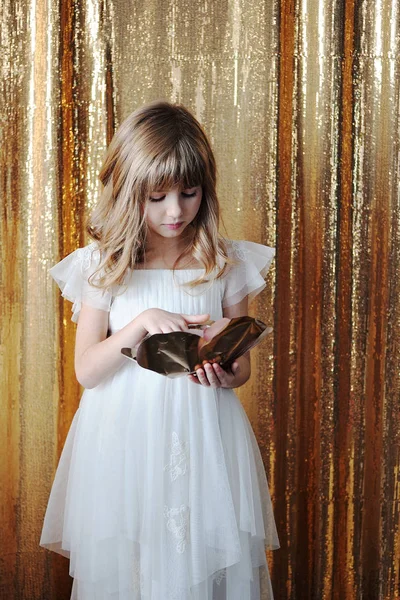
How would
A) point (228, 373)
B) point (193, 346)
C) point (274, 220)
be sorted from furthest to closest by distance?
point (274, 220)
point (228, 373)
point (193, 346)

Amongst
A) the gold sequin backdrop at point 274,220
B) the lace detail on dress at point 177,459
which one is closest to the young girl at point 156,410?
the lace detail on dress at point 177,459

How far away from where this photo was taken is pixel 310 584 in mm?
1808

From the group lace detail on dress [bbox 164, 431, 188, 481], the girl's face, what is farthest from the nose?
lace detail on dress [bbox 164, 431, 188, 481]

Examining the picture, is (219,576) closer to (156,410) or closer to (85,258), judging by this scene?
(156,410)

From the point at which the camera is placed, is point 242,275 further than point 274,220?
No

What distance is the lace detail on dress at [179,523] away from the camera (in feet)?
3.57

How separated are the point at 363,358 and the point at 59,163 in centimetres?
81

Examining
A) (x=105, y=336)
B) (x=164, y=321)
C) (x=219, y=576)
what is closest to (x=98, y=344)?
(x=105, y=336)

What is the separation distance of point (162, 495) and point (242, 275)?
0.38 m

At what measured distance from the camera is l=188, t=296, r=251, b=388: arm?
3.53 ft

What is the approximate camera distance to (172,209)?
1.13m

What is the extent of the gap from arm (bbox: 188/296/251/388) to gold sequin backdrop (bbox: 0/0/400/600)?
1.51 feet

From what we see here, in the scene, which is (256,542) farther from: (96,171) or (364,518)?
(96,171)

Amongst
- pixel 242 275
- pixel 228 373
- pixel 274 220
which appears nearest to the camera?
pixel 228 373
